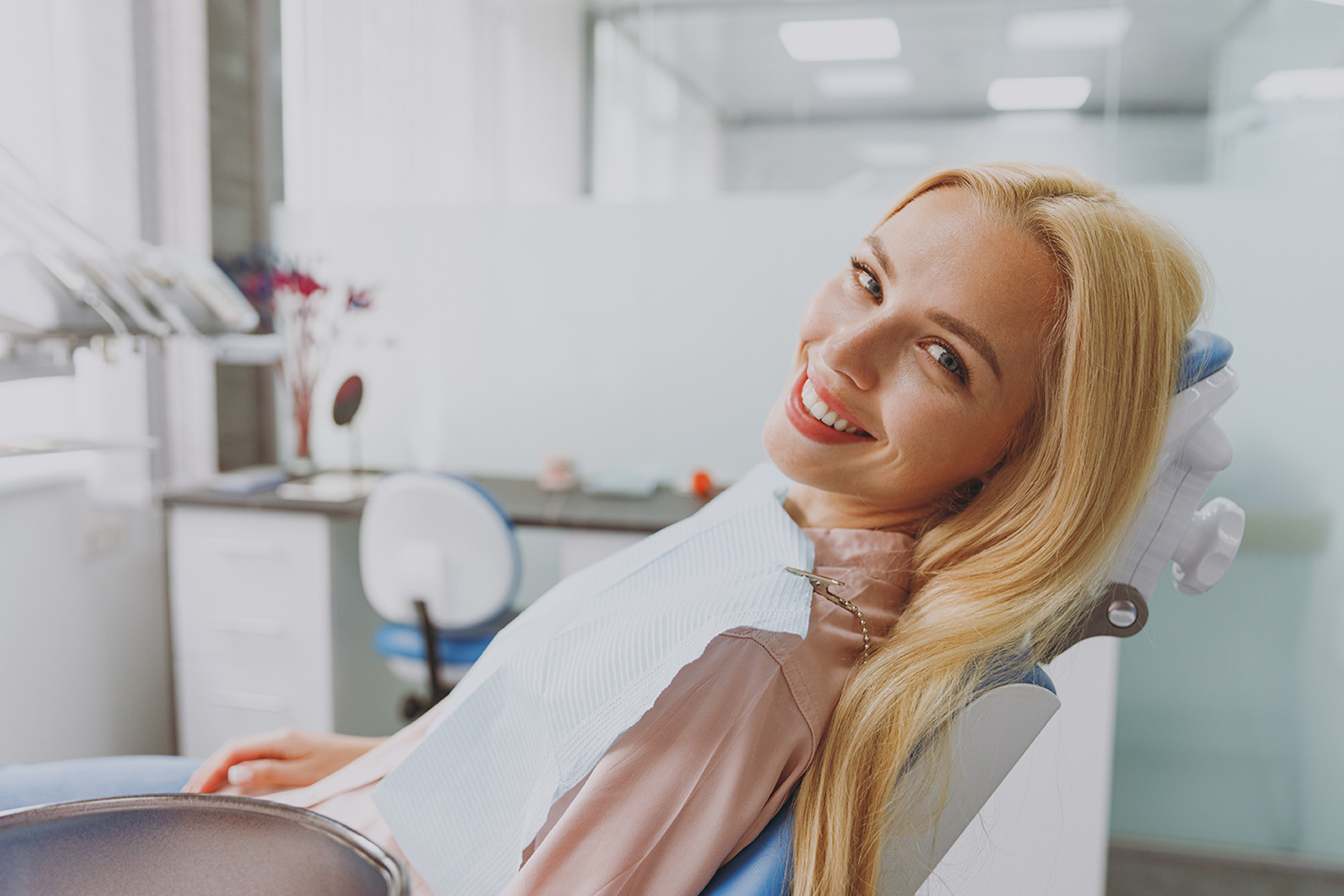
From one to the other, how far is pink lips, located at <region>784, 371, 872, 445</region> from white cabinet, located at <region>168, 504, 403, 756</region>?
4.89 feet

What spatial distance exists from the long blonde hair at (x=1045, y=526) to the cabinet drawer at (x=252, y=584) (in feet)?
5.48

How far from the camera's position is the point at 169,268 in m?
1.13

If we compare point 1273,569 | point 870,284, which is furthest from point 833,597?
point 1273,569

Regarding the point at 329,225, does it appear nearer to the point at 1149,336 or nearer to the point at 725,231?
the point at 725,231

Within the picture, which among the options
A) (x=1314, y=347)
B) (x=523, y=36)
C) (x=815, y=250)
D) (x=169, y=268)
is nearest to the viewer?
(x=169, y=268)

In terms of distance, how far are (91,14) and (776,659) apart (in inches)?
88.4

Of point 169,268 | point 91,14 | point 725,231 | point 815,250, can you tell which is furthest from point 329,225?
point 169,268

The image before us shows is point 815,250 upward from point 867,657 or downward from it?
upward

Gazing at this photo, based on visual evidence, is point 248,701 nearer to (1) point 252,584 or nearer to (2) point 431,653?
(1) point 252,584

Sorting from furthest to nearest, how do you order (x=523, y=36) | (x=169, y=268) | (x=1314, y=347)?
(x=523, y=36) → (x=1314, y=347) → (x=169, y=268)

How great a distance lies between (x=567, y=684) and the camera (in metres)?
0.74

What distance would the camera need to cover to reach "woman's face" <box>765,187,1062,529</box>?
2.51 ft

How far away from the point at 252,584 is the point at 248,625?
10cm

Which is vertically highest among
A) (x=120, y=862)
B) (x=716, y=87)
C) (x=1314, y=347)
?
(x=716, y=87)
